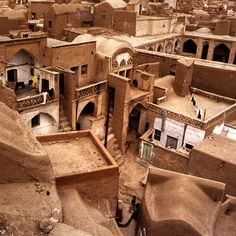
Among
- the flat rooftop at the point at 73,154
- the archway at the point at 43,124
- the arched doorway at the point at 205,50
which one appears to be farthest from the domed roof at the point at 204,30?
the flat rooftop at the point at 73,154

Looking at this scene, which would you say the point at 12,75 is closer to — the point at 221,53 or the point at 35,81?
the point at 35,81

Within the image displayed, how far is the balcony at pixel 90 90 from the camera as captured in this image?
78.0ft

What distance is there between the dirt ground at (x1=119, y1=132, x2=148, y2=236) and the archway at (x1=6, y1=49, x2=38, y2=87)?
374 inches

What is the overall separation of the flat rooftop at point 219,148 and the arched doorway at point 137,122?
7828 mm

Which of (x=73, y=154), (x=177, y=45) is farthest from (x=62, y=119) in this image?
(x=177, y=45)

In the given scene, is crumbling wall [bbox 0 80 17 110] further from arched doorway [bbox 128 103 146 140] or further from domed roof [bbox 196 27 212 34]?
domed roof [bbox 196 27 212 34]

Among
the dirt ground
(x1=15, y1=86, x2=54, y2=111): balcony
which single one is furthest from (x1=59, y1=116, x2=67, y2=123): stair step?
the dirt ground

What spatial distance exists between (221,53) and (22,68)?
32627mm

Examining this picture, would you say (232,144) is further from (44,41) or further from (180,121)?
(44,41)

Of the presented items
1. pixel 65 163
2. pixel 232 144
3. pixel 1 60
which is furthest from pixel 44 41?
pixel 232 144

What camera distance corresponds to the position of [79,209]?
1191cm

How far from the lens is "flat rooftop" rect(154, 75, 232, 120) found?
2710 cm

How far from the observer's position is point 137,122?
3020 cm

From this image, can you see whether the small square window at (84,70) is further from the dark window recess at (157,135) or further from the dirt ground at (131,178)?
the dark window recess at (157,135)
